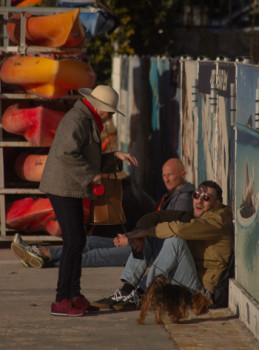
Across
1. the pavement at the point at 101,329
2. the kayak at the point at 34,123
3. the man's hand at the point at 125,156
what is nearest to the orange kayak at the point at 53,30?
the kayak at the point at 34,123

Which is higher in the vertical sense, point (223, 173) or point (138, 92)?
point (138, 92)

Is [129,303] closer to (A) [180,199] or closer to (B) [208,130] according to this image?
(A) [180,199]

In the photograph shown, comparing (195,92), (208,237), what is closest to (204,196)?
(208,237)

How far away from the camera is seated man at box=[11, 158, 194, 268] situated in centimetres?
888

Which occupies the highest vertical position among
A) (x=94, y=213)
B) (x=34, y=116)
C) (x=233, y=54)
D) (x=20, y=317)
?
(x=233, y=54)

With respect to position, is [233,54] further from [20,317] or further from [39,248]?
[20,317]

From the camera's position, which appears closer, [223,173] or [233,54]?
[223,173]

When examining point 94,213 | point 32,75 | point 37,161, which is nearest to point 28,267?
point 94,213

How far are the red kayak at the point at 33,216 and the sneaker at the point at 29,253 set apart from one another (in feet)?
3.49

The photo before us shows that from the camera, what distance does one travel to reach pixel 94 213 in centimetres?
930

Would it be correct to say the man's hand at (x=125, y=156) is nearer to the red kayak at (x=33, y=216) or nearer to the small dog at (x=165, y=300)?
the small dog at (x=165, y=300)

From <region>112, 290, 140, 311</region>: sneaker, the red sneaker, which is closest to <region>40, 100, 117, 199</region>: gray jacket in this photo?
the red sneaker

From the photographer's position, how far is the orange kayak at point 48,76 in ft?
32.9

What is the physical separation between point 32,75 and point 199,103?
6.65 feet
